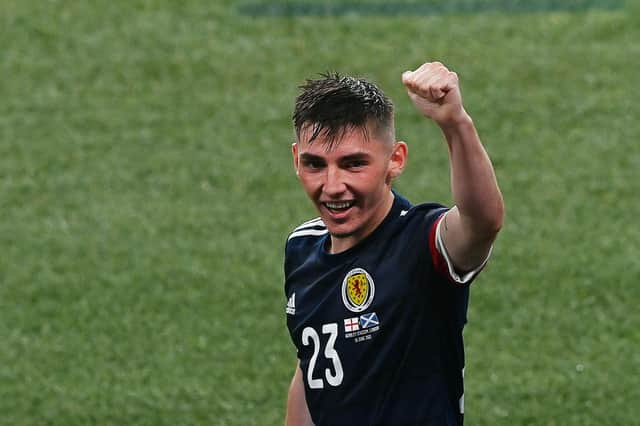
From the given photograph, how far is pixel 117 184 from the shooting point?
10453 mm

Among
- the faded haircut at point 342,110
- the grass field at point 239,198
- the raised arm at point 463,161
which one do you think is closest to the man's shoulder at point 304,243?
the faded haircut at point 342,110

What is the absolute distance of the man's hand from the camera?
3531 millimetres

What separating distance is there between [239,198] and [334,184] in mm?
6153

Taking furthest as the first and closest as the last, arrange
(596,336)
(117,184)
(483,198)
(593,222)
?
1. (117,184)
2. (593,222)
3. (596,336)
4. (483,198)

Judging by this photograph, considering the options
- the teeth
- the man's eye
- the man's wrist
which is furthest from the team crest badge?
the man's wrist

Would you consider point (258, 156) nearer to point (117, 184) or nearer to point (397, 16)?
point (117, 184)

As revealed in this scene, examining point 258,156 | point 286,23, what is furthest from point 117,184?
point 286,23

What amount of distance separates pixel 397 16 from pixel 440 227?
933cm

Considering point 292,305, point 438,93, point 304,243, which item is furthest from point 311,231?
point 438,93

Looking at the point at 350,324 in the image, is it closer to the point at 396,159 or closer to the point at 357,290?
the point at 357,290

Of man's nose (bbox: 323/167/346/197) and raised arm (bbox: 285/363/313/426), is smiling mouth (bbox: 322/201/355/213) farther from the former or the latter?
raised arm (bbox: 285/363/313/426)

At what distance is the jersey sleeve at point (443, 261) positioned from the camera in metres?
3.91

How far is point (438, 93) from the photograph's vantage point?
11.6 feet

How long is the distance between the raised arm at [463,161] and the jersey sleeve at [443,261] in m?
0.08
